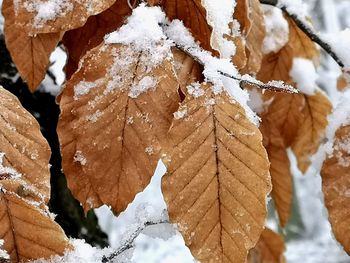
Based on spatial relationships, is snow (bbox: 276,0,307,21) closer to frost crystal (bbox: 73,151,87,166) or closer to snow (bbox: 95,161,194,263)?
snow (bbox: 95,161,194,263)

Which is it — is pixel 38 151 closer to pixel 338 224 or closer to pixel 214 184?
pixel 214 184

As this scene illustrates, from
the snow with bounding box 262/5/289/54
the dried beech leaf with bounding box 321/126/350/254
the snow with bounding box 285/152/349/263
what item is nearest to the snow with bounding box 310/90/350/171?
the dried beech leaf with bounding box 321/126/350/254

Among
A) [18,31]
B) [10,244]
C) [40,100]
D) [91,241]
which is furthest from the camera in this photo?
[91,241]

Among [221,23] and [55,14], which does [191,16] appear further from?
[55,14]

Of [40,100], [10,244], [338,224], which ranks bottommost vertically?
[10,244]

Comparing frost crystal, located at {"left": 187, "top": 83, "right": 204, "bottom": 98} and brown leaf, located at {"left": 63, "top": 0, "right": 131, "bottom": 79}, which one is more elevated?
brown leaf, located at {"left": 63, "top": 0, "right": 131, "bottom": 79}

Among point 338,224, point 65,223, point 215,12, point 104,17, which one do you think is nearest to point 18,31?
point 104,17
